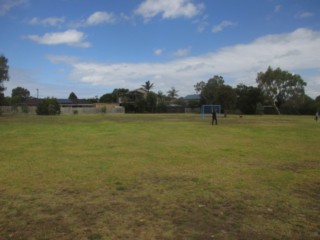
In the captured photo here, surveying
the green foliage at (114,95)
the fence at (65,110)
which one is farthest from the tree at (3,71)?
the green foliage at (114,95)

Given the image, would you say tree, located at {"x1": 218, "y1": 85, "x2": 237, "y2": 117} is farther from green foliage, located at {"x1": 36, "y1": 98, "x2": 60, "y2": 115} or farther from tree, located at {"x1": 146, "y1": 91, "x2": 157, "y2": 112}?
green foliage, located at {"x1": 36, "y1": 98, "x2": 60, "y2": 115}

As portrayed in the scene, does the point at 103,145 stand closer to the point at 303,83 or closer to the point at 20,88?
the point at 303,83

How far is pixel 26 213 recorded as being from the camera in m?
5.04

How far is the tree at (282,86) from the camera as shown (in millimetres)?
72375

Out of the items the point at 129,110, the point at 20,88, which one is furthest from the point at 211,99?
the point at 20,88

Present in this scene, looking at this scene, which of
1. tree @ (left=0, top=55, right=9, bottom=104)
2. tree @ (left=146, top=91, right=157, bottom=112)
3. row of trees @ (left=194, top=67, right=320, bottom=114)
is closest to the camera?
tree @ (left=0, top=55, right=9, bottom=104)

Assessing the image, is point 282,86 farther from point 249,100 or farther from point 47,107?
point 47,107

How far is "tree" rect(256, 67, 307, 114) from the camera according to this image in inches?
2849

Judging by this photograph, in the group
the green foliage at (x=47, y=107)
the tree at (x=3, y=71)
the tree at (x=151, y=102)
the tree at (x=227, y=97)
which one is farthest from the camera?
the tree at (x=151, y=102)

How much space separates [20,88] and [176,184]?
120920mm

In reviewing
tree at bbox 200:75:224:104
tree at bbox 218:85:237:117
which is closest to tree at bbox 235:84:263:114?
tree at bbox 200:75:224:104

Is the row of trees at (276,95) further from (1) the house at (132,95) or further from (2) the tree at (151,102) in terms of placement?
(1) the house at (132,95)

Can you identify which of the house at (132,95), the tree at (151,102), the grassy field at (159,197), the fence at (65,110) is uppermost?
the house at (132,95)

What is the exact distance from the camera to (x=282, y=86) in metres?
73.7
